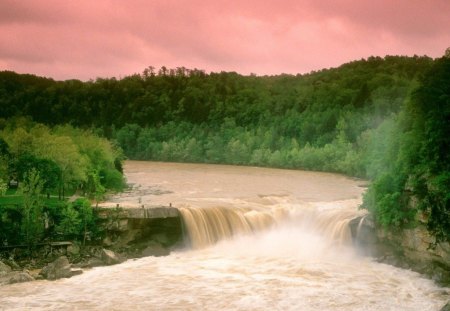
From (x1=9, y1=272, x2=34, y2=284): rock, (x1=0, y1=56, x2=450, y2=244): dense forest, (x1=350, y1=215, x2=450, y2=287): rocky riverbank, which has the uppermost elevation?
(x1=0, y1=56, x2=450, y2=244): dense forest

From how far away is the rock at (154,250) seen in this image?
36.3m

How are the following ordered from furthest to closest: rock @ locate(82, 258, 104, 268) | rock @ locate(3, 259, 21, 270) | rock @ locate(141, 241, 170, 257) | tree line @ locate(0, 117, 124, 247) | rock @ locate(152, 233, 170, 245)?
rock @ locate(152, 233, 170, 245)
rock @ locate(141, 241, 170, 257)
tree line @ locate(0, 117, 124, 247)
rock @ locate(82, 258, 104, 268)
rock @ locate(3, 259, 21, 270)

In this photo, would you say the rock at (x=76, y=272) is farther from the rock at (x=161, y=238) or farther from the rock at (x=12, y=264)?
the rock at (x=161, y=238)

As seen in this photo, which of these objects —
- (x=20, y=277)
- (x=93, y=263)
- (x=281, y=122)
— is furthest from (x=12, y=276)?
(x=281, y=122)

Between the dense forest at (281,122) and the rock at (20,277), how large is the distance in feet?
44.9

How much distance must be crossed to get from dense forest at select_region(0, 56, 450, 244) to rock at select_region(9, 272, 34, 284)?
44.9ft

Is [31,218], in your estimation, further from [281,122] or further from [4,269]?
[281,122]

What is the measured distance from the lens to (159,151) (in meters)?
126

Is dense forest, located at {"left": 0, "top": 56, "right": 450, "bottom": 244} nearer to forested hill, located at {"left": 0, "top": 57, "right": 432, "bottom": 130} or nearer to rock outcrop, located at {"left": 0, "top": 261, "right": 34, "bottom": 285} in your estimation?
forested hill, located at {"left": 0, "top": 57, "right": 432, "bottom": 130}

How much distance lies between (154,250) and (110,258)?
4201mm

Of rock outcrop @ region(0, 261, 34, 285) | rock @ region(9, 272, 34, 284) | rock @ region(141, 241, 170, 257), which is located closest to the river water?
rock @ region(9, 272, 34, 284)

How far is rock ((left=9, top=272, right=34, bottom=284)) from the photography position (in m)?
28.8

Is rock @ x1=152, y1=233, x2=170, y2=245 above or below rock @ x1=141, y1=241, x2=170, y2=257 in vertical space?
above

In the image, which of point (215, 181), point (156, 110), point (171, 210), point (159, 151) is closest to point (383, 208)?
point (171, 210)
